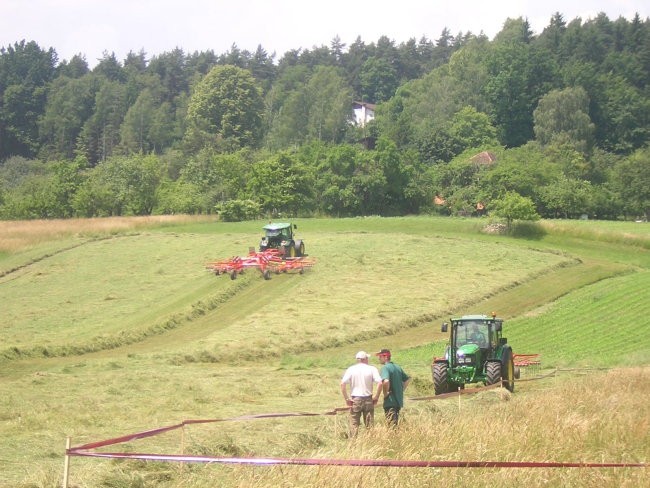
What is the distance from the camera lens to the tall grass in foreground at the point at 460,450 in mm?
11211

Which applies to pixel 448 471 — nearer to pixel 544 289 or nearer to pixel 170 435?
pixel 170 435

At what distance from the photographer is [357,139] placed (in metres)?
135

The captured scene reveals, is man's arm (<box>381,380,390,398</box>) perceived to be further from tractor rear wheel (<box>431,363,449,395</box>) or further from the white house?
the white house

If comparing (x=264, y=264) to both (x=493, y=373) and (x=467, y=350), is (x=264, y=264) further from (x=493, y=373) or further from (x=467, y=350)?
(x=493, y=373)

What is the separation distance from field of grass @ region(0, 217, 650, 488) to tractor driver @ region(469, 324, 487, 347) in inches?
55.9

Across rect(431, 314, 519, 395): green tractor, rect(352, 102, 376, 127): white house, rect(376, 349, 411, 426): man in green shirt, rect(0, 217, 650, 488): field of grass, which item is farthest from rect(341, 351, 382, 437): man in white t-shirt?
rect(352, 102, 376, 127): white house

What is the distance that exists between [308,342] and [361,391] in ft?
60.5

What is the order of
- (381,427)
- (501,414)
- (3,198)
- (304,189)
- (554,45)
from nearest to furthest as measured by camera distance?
(381,427), (501,414), (304,189), (3,198), (554,45)

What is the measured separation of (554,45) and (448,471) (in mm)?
157946

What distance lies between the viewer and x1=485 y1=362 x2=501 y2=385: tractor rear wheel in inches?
872

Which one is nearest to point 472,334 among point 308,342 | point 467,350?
point 467,350

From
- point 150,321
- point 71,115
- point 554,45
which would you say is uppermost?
point 554,45

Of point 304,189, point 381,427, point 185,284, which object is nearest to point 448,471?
point 381,427

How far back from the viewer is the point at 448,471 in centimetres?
1154
